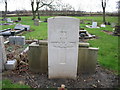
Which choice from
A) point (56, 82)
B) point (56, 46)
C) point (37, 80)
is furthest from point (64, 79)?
point (56, 46)

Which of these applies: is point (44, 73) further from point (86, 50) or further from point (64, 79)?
point (86, 50)

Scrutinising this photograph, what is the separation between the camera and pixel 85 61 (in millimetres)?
A: 3973

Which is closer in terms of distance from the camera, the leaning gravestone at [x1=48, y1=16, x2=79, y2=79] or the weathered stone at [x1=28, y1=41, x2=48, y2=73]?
the leaning gravestone at [x1=48, y1=16, x2=79, y2=79]

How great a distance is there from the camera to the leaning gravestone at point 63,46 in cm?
327

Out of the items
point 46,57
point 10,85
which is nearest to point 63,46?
point 46,57

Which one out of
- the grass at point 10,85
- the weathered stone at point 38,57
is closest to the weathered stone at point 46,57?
the weathered stone at point 38,57

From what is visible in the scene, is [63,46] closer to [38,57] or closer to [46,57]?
[46,57]

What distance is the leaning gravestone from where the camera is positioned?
3.27 metres

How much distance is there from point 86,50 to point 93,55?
27 centimetres

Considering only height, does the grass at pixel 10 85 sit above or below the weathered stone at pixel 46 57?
below

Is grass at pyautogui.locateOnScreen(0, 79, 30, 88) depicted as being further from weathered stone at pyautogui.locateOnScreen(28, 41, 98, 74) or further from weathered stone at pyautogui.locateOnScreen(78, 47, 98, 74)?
weathered stone at pyautogui.locateOnScreen(78, 47, 98, 74)

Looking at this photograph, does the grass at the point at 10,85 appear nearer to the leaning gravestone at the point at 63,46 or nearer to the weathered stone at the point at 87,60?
the leaning gravestone at the point at 63,46

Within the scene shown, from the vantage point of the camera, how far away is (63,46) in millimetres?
3400

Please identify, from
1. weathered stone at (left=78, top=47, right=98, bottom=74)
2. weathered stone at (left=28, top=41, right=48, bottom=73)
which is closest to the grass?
weathered stone at (left=28, top=41, right=48, bottom=73)
